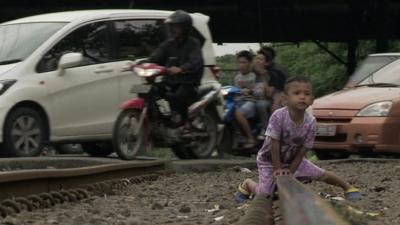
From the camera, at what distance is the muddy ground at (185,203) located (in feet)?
18.2

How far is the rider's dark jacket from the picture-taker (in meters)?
10.0

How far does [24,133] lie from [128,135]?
1.20 m

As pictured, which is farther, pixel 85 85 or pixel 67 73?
pixel 85 85

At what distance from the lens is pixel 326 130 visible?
11.4 meters

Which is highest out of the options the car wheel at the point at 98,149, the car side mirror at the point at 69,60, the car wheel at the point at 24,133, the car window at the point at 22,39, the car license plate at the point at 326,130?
the car window at the point at 22,39

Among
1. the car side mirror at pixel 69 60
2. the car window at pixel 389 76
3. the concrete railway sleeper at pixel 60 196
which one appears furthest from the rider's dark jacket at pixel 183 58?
the car window at pixel 389 76

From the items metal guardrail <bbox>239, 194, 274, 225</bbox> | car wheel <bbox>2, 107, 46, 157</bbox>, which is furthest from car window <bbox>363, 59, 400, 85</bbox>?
metal guardrail <bbox>239, 194, 274, 225</bbox>

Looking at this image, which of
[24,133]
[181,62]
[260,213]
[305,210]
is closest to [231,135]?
[181,62]

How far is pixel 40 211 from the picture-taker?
602 cm

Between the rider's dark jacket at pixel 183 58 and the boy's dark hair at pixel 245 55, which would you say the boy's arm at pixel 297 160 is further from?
the boy's dark hair at pixel 245 55

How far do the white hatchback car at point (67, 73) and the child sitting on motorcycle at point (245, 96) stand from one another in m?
0.55

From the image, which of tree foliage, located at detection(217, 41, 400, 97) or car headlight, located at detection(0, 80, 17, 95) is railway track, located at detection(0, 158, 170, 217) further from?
tree foliage, located at detection(217, 41, 400, 97)

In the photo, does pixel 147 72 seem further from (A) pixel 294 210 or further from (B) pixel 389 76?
(A) pixel 294 210

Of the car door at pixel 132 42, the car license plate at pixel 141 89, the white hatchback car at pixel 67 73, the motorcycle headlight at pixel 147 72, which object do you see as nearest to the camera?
the white hatchback car at pixel 67 73
